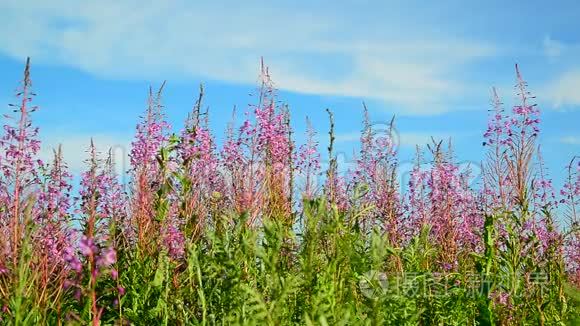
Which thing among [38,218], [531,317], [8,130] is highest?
[8,130]

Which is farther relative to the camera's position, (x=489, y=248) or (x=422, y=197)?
(x=422, y=197)

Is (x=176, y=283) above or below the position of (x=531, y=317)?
Answer: above

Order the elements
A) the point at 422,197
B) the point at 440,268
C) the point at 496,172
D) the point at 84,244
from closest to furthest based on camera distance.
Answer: the point at 84,244 → the point at 440,268 → the point at 496,172 → the point at 422,197

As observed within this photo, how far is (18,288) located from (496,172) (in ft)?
16.3

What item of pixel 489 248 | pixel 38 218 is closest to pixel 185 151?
pixel 489 248

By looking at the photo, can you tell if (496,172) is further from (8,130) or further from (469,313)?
(8,130)

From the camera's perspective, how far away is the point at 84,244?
2436mm

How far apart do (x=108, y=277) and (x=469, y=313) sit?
2.63 m

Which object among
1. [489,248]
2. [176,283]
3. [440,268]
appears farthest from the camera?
[440,268]

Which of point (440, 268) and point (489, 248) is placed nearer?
point (489, 248)

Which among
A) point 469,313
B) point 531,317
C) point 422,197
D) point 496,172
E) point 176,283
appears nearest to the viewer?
point 176,283

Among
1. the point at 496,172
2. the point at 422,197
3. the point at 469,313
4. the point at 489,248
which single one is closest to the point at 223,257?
the point at 489,248

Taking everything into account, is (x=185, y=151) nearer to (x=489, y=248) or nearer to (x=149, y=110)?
(x=489, y=248)

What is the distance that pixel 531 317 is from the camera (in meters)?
4.94
